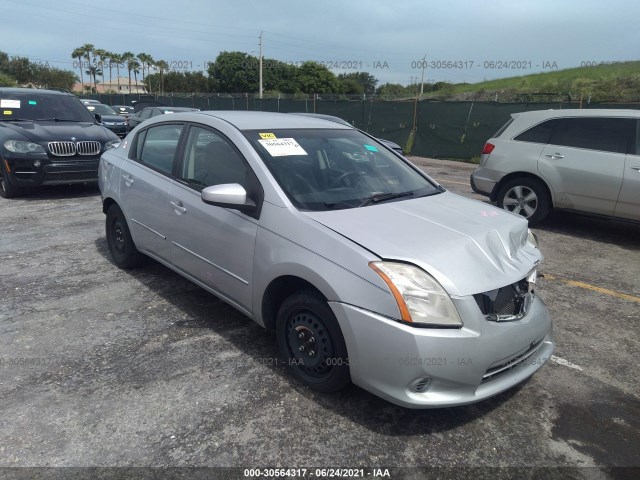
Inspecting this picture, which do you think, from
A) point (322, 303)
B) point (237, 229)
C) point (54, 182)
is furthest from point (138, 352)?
point (54, 182)

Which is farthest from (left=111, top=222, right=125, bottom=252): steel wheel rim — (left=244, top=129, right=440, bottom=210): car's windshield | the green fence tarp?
the green fence tarp

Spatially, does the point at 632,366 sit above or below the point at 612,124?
below

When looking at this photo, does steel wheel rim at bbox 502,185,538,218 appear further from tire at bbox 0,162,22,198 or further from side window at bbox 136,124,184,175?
tire at bbox 0,162,22,198

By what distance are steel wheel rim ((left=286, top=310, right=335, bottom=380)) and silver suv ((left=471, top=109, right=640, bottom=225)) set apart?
5.30 meters

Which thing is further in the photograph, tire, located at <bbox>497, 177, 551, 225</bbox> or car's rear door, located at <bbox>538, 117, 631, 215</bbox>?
tire, located at <bbox>497, 177, 551, 225</bbox>

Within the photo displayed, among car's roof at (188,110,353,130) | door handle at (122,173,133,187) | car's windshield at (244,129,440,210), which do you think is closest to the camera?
car's windshield at (244,129,440,210)

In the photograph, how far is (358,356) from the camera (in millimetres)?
2551

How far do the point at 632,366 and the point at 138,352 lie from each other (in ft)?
11.6

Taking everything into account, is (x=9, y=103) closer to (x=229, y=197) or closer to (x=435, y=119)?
(x=229, y=197)

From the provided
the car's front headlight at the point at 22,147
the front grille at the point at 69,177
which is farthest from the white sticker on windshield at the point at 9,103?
the front grille at the point at 69,177

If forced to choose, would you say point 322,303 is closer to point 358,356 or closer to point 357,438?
point 358,356

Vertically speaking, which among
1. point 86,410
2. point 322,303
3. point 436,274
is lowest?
point 86,410

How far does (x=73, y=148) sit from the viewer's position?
8.11 metres

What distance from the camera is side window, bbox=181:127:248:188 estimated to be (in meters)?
3.41
